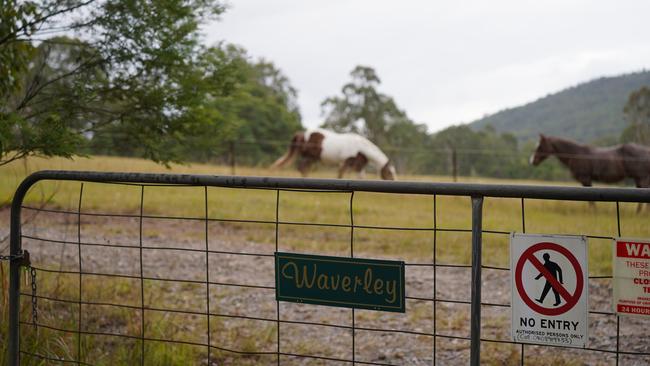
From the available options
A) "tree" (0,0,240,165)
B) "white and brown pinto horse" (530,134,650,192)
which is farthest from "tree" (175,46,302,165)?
"white and brown pinto horse" (530,134,650,192)

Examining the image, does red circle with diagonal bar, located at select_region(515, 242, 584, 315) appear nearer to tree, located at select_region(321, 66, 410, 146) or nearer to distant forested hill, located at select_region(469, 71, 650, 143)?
distant forested hill, located at select_region(469, 71, 650, 143)

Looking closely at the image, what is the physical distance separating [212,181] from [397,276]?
88 cm

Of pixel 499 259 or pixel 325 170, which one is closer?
pixel 499 259

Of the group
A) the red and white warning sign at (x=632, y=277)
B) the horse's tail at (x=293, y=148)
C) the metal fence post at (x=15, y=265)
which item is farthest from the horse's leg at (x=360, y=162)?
the red and white warning sign at (x=632, y=277)

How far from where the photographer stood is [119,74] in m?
4.39

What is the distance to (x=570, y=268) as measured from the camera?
2.06 metres

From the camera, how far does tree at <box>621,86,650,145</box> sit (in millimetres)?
11211

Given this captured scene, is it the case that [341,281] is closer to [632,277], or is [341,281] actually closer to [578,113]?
[632,277]

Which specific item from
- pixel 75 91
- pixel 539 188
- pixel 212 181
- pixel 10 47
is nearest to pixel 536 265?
pixel 539 188

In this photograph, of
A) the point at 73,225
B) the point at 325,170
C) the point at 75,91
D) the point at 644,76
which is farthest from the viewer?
the point at 325,170

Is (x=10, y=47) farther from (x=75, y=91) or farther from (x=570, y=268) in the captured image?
(x=570, y=268)

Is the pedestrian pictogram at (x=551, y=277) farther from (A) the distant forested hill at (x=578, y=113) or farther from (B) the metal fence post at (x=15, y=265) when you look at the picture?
(A) the distant forested hill at (x=578, y=113)

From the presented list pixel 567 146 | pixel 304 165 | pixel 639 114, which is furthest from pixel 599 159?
pixel 304 165

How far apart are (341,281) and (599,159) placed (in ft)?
34.6
